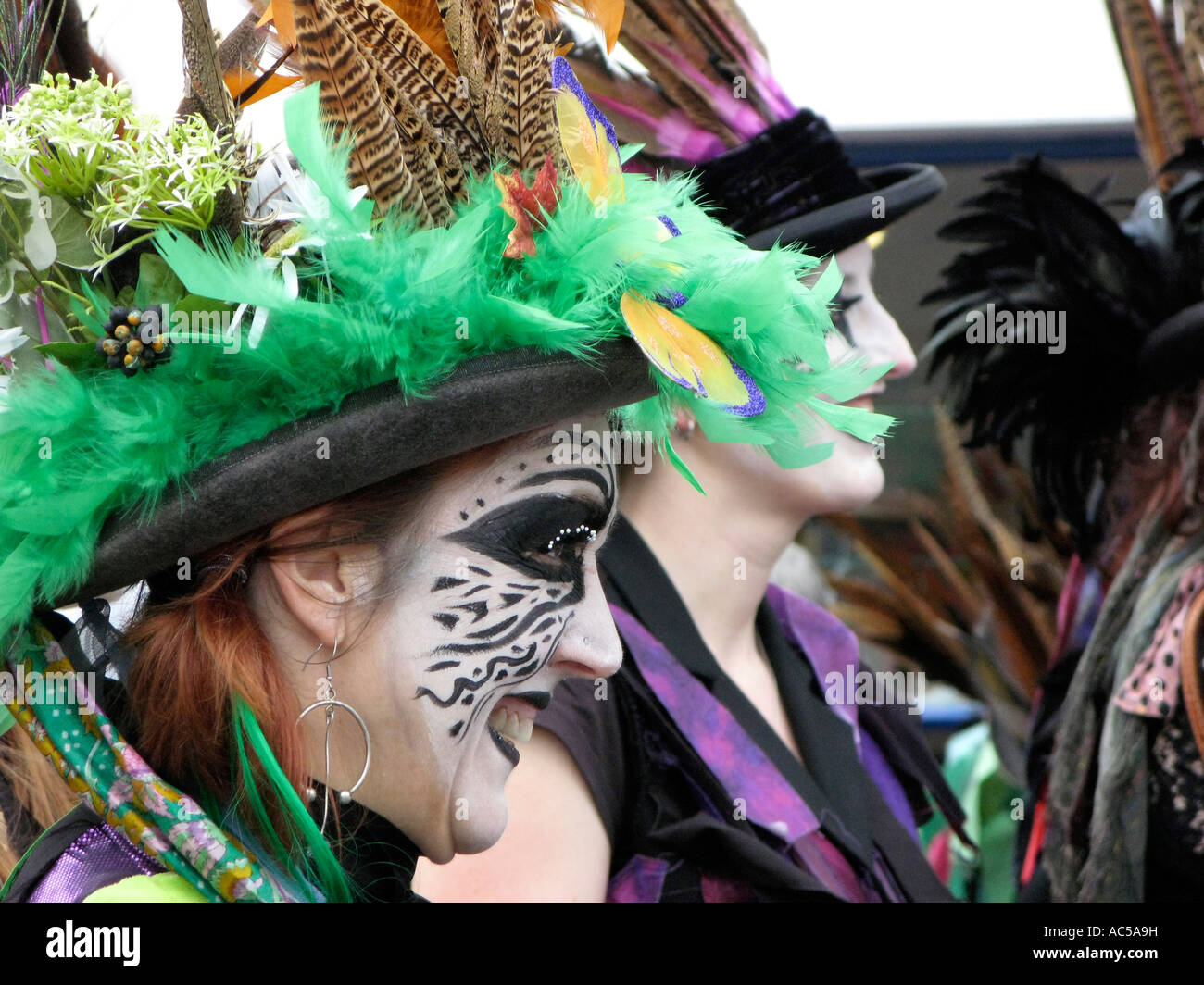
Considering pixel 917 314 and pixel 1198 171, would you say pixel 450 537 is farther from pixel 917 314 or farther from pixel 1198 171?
pixel 917 314

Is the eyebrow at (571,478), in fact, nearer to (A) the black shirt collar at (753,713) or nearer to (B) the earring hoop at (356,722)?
(B) the earring hoop at (356,722)

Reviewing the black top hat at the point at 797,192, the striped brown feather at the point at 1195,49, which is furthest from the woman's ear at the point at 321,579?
the striped brown feather at the point at 1195,49

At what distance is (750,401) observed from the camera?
138 cm

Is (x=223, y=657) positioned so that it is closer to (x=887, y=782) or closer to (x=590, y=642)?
(x=590, y=642)

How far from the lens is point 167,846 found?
47.4 inches

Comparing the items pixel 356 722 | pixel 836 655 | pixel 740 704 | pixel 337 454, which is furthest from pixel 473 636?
pixel 836 655

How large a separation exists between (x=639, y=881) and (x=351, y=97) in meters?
1.25

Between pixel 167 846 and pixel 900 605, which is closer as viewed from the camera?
pixel 167 846

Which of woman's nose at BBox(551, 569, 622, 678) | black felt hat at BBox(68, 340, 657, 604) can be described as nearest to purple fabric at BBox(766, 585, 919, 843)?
woman's nose at BBox(551, 569, 622, 678)

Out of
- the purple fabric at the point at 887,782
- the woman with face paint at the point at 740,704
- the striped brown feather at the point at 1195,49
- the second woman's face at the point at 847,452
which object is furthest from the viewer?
the striped brown feather at the point at 1195,49

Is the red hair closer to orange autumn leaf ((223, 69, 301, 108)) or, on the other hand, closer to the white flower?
the white flower

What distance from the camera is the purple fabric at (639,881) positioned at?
6.13ft
